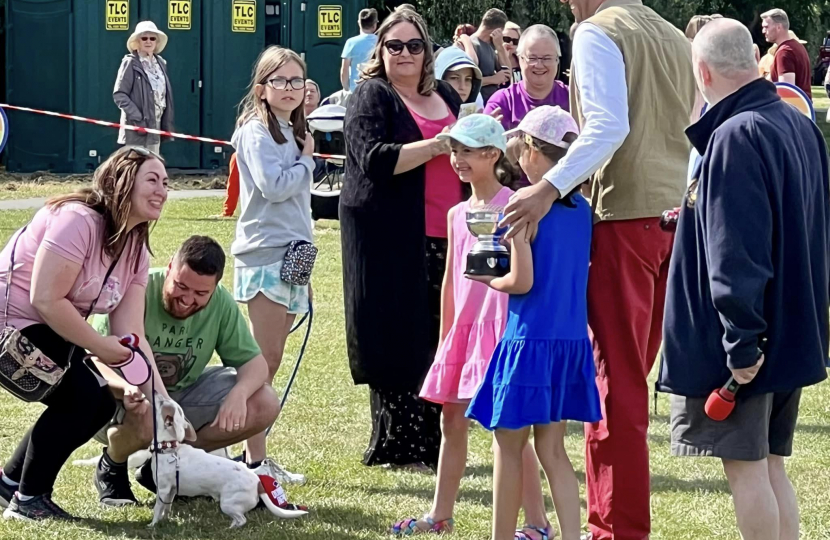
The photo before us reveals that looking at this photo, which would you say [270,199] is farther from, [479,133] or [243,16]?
[243,16]

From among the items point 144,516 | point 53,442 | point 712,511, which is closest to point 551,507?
point 712,511

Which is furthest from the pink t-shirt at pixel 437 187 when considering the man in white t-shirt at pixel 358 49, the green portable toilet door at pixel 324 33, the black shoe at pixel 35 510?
the green portable toilet door at pixel 324 33

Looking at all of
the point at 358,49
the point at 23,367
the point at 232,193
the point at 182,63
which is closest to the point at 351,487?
the point at 23,367

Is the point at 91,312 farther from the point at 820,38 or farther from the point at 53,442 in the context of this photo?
the point at 820,38

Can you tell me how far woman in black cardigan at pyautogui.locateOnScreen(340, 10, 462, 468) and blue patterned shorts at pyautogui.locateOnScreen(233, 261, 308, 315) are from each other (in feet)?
0.87

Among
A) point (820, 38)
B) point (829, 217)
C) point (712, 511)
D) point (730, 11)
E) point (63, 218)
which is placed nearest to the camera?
point (829, 217)

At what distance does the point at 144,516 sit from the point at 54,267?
39.3 inches

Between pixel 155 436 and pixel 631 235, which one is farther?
pixel 155 436

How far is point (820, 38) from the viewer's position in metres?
32.0

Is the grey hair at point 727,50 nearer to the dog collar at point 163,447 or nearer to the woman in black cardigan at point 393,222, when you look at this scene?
the woman in black cardigan at point 393,222

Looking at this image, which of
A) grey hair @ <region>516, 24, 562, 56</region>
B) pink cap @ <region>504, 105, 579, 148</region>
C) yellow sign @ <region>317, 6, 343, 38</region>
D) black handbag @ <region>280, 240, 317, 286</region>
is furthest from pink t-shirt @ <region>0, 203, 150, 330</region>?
yellow sign @ <region>317, 6, 343, 38</region>

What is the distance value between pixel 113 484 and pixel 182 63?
13.8 meters

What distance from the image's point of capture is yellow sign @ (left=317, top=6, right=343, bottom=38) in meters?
18.9

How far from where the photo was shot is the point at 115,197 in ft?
15.7
